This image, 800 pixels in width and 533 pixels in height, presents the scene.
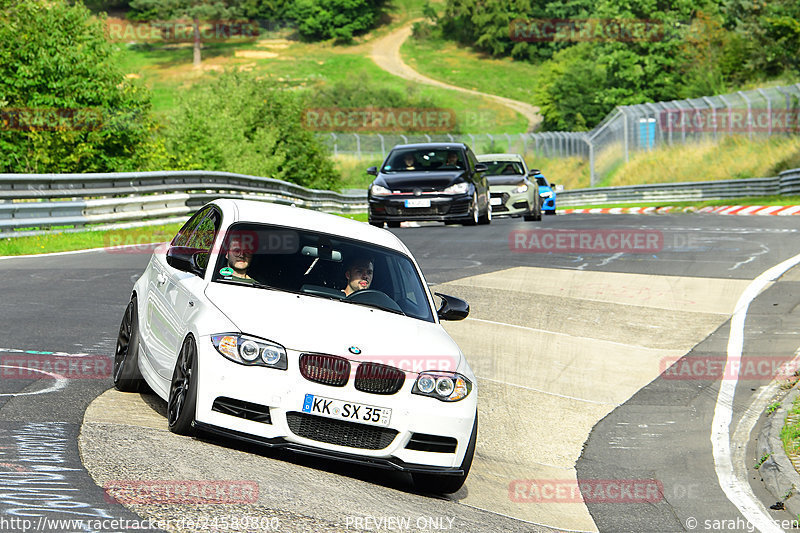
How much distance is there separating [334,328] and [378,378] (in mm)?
435

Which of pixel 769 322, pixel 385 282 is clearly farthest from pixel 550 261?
pixel 385 282

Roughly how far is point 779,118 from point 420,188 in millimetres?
29335

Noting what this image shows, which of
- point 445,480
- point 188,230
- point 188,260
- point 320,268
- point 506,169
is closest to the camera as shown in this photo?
point 445,480

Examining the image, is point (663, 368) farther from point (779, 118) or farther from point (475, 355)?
point (779, 118)

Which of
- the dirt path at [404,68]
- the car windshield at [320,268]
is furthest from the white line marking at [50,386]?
the dirt path at [404,68]

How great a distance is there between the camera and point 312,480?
657cm

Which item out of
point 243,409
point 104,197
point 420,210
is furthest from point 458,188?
point 243,409

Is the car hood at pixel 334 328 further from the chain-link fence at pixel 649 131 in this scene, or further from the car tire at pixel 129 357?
the chain-link fence at pixel 649 131

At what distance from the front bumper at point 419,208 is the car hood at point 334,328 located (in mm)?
14083

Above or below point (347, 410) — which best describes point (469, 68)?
below

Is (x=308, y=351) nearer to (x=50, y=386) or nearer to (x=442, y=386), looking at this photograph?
(x=442, y=386)

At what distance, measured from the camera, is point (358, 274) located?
802 cm

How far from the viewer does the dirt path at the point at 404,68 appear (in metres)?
117

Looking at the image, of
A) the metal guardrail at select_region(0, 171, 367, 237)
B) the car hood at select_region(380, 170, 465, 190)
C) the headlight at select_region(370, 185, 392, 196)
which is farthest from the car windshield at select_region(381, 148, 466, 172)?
the metal guardrail at select_region(0, 171, 367, 237)
